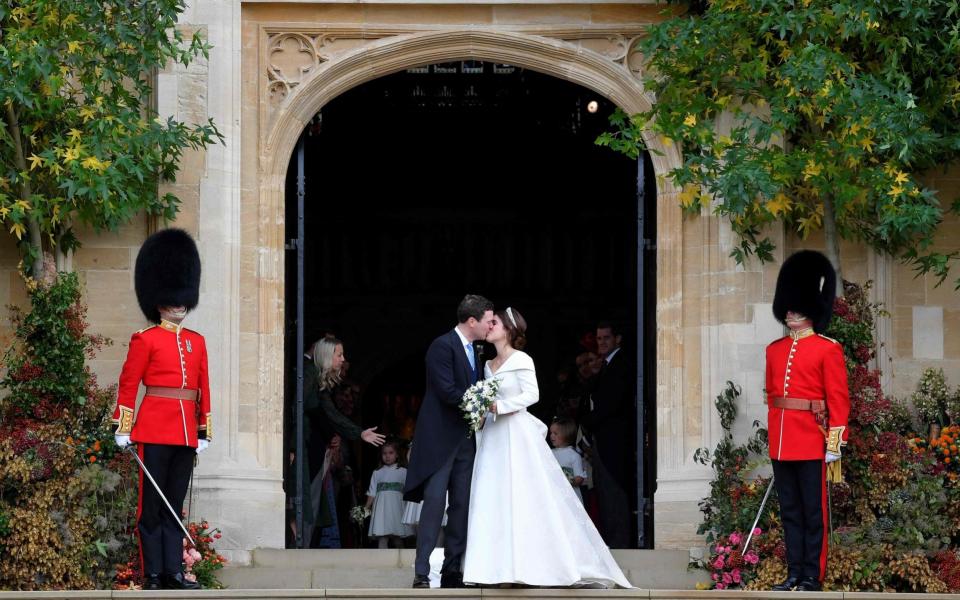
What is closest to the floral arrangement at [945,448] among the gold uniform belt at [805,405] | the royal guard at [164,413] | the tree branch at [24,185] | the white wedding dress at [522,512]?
the gold uniform belt at [805,405]

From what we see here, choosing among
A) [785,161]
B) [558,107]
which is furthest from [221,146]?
[558,107]

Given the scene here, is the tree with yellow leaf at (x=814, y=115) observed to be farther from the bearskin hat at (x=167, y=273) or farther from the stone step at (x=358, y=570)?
the bearskin hat at (x=167, y=273)

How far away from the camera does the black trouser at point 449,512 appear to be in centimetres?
1232

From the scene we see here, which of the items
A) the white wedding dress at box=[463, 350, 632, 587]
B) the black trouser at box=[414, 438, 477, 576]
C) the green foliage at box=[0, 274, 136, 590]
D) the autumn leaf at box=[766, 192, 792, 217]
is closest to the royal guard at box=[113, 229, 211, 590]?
the green foliage at box=[0, 274, 136, 590]

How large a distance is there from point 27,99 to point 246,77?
6.47 ft

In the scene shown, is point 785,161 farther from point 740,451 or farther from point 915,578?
point 915,578

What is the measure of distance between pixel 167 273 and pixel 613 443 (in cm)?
410

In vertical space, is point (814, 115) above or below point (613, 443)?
above

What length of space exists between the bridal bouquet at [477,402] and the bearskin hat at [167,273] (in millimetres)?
1794

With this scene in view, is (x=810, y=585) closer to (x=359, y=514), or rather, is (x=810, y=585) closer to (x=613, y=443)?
(x=613, y=443)

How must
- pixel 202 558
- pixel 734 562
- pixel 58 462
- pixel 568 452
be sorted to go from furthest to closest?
1. pixel 568 452
2. pixel 202 558
3. pixel 734 562
4. pixel 58 462

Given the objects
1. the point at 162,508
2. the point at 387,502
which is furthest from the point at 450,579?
the point at 387,502

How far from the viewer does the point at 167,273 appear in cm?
1275

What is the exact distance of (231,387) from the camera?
47.5ft
